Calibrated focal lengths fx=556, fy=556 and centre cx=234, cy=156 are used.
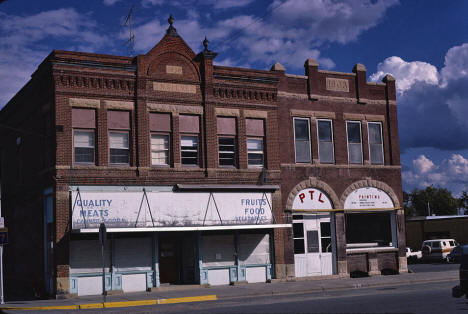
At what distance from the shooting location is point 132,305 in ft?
61.9

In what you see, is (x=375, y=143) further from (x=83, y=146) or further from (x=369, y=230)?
(x=83, y=146)

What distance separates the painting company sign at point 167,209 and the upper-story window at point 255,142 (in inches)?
62.5

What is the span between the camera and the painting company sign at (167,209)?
21.8 m

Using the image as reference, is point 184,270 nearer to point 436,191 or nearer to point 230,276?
point 230,276

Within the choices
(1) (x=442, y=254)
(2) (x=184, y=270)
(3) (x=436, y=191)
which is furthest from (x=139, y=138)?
(3) (x=436, y=191)

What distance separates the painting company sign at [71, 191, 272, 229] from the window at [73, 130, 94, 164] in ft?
4.87

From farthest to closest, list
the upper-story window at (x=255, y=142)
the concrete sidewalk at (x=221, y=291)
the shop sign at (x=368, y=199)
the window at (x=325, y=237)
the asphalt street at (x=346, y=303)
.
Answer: the shop sign at (x=368, y=199) < the window at (x=325, y=237) < the upper-story window at (x=255, y=142) < the concrete sidewalk at (x=221, y=291) < the asphalt street at (x=346, y=303)

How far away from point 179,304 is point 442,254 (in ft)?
99.8

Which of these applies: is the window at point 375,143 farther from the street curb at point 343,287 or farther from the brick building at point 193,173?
the street curb at point 343,287

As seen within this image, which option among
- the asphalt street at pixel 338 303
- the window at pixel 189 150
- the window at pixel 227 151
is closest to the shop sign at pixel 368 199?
the window at pixel 227 151

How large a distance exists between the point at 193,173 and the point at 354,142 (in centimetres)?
919

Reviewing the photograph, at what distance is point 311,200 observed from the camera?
27078 mm

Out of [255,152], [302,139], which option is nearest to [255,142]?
[255,152]

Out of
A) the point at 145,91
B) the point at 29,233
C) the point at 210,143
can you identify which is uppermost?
the point at 145,91
